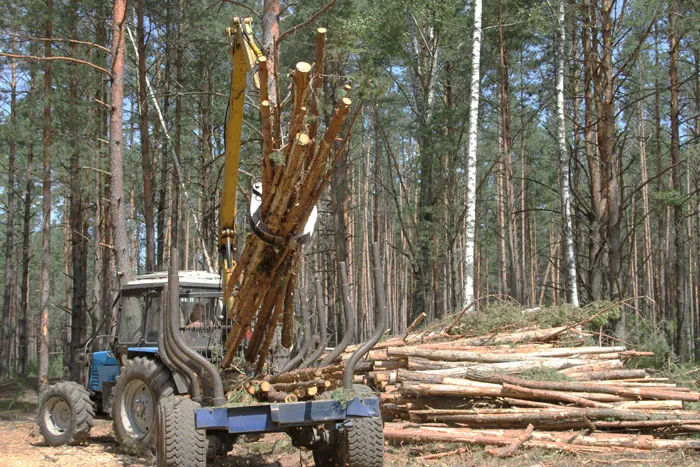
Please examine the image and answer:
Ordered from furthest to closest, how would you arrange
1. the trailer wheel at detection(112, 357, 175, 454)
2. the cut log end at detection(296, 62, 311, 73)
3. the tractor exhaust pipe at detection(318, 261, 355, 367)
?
the trailer wheel at detection(112, 357, 175, 454), the tractor exhaust pipe at detection(318, 261, 355, 367), the cut log end at detection(296, 62, 311, 73)

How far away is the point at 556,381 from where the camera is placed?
345 inches

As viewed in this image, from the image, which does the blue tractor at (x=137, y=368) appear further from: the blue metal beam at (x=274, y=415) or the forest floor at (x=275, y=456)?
the blue metal beam at (x=274, y=415)

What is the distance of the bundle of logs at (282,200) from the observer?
5.94 m

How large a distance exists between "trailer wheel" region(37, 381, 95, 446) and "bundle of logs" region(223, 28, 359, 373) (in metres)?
3.29

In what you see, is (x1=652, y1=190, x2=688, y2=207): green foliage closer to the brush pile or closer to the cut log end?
the brush pile

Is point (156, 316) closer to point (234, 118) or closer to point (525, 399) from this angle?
point (234, 118)

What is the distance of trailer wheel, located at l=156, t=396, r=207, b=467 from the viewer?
649 cm

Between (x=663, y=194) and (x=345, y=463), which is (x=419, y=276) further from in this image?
(x=345, y=463)

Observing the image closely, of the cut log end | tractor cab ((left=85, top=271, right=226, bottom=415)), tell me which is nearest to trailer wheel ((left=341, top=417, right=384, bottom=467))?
tractor cab ((left=85, top=271, right=226, bottom=415))

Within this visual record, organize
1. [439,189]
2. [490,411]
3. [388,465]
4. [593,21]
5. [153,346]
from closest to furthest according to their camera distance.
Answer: [388,465] → [490,411] → [153,346] → [593,21] → [439,189]

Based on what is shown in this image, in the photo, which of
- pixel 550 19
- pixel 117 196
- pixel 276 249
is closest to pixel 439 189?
pixel 550 19

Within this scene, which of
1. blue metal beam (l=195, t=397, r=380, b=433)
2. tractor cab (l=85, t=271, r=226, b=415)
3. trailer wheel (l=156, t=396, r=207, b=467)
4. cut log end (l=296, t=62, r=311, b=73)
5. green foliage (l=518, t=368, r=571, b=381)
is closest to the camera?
cut log end (l=296, t=62, r=311, b=73)

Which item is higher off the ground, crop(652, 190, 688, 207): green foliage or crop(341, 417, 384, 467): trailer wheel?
crop(652, 190, 688, 207): green foliage

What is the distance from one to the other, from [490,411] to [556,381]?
3.20 ft
